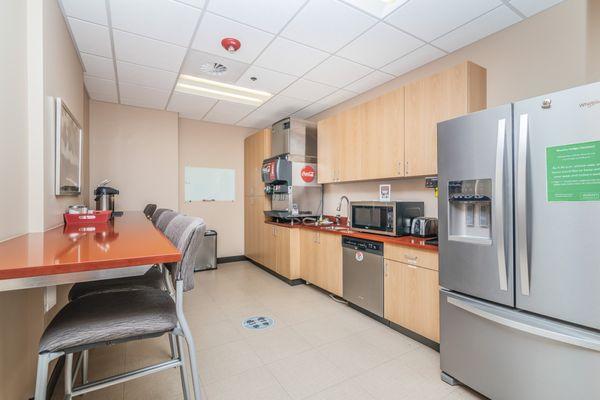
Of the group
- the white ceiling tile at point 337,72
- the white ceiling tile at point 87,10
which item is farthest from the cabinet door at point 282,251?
the white ceiling tile at point 87,10

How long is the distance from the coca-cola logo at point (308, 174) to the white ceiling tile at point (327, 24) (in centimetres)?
187

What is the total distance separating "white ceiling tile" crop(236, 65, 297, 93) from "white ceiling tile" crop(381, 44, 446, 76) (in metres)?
1.12

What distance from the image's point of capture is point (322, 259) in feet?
11.4

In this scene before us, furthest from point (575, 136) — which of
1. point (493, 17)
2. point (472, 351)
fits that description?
point (493, 17)

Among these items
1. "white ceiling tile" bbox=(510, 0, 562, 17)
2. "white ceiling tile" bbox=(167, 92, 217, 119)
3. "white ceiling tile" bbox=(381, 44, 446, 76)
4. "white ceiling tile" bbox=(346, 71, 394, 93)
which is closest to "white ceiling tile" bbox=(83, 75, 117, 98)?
"white ceiling tile" bbox=(167, 92, 217, 119)

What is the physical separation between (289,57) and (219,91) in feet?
4.69

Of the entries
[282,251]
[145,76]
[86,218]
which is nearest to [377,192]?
[282,251]

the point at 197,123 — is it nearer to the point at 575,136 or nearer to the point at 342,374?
the point at 342,374

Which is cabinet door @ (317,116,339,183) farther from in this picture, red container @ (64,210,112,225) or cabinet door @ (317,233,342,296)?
red container @ (64,210,112,225)

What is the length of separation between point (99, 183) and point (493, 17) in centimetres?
495

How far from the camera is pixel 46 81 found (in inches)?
67.1

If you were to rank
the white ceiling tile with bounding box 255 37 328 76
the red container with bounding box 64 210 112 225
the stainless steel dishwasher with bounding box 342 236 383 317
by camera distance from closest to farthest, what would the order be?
the red container with bounding box 64 210 112 225 < the white ceiling tile with bounding box 255 37 328 76 < the stainless steel dishwasher with bounding box 342 236 383 317

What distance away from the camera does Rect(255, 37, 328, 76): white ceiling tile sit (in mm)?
2568

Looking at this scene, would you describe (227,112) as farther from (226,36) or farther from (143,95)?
(226,36)
